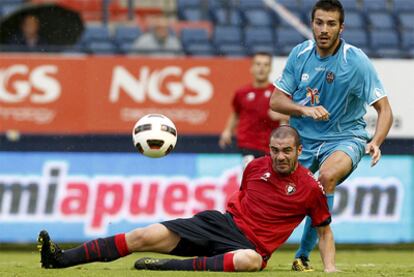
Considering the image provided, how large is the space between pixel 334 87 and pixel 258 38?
8.48 meters

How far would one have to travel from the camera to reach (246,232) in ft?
28.5

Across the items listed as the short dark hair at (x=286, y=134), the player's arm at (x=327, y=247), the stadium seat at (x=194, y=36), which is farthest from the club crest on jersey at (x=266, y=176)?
the stadium seat at (x=194, y=36)

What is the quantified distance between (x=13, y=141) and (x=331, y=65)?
20.4 ft

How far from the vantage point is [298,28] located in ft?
60.2

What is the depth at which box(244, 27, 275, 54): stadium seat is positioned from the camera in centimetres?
1716

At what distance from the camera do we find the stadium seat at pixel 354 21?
18606mm

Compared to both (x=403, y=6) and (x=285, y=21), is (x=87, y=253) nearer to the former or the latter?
(x=285, y=21)

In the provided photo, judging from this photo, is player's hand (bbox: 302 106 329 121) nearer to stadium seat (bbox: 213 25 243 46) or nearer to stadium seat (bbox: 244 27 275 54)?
stadium seat (bbox: 244 27 275 54)

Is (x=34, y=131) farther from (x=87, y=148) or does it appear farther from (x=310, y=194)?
(x=310, y=194)

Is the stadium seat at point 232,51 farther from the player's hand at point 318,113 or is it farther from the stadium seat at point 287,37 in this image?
the player's hand at point 318,113

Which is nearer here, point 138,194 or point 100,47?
point 138,194

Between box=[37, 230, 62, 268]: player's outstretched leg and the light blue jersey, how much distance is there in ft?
7.61

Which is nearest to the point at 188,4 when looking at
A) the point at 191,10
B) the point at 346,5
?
the point at 191,10

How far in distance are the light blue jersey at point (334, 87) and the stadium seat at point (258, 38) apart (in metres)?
7.66
